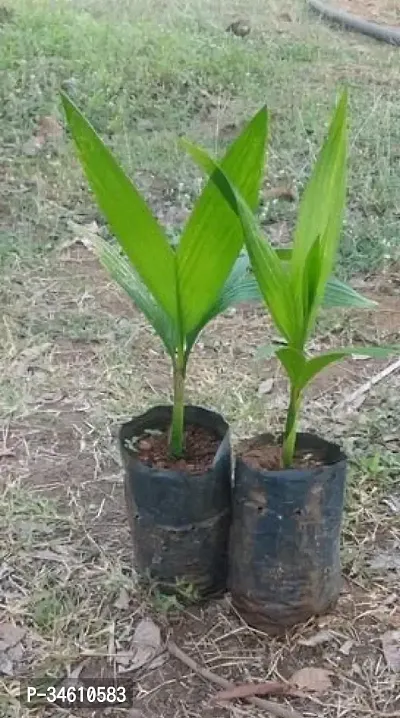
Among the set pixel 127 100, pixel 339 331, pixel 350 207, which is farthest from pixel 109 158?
pixel 127 100

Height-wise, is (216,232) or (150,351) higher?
(216,232)

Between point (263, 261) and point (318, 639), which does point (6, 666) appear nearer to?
point (318, 639)

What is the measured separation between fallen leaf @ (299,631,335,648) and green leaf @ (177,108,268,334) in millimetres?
554

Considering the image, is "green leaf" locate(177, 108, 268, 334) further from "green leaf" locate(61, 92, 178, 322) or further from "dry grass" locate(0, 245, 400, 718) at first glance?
"dry grass" locate(0, 245, 400, 718)

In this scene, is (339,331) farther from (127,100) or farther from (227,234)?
(127,100)

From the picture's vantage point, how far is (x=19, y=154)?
139 inches

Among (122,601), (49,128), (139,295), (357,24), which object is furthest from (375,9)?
(122,601)

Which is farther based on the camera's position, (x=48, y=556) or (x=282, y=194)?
(x=282, y=194)

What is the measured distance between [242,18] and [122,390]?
3.46m

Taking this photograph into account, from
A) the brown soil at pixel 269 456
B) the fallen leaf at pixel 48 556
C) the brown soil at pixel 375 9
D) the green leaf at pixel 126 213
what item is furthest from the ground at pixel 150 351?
the brown soil at pixel 375 9

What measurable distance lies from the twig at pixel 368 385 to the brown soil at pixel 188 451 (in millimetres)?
614

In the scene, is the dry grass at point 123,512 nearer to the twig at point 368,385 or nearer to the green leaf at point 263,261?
the twig at point 368,385

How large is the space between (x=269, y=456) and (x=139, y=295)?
1.03 feet

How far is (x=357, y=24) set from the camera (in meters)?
5.24
